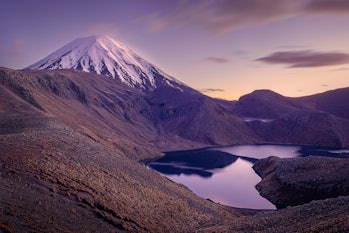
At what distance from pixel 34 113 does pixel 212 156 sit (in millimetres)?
54007

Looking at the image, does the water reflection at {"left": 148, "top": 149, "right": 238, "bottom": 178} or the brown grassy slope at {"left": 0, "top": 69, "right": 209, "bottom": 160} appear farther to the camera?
the brown grassy slope at {"left": 0, "top": 69, "right": 209, "bottom": 160}

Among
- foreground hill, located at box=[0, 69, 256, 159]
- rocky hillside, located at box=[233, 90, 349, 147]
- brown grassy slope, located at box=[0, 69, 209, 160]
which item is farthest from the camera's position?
rocky hillside, located at box=[233, 90, 349, 147]

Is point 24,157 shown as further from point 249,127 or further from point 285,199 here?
point 249,127

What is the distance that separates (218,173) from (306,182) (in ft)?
76.3

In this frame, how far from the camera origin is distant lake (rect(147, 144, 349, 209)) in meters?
46.1

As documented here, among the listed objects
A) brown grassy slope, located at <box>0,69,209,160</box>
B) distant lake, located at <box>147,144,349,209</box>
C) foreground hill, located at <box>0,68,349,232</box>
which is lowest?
distant lake, located at <box>147,144,349,209</box>

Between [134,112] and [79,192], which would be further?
[134,112]

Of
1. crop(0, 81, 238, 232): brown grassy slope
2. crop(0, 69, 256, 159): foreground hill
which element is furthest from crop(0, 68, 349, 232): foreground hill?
crop(0, 69, 256, 159): foreground hill

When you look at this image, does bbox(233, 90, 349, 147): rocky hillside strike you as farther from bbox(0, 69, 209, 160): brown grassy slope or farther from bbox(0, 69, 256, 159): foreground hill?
bbox(0, 69, 209, 160): brown grassy slope

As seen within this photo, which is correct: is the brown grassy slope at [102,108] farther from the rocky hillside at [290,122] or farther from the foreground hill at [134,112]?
the rocky hillside at [290,122]

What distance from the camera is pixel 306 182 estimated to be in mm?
42781

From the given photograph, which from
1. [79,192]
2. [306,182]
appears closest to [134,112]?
[306,182]

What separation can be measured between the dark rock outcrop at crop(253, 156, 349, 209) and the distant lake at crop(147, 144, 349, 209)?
1.87 metres

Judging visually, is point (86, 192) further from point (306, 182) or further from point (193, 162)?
point (193, 162)
